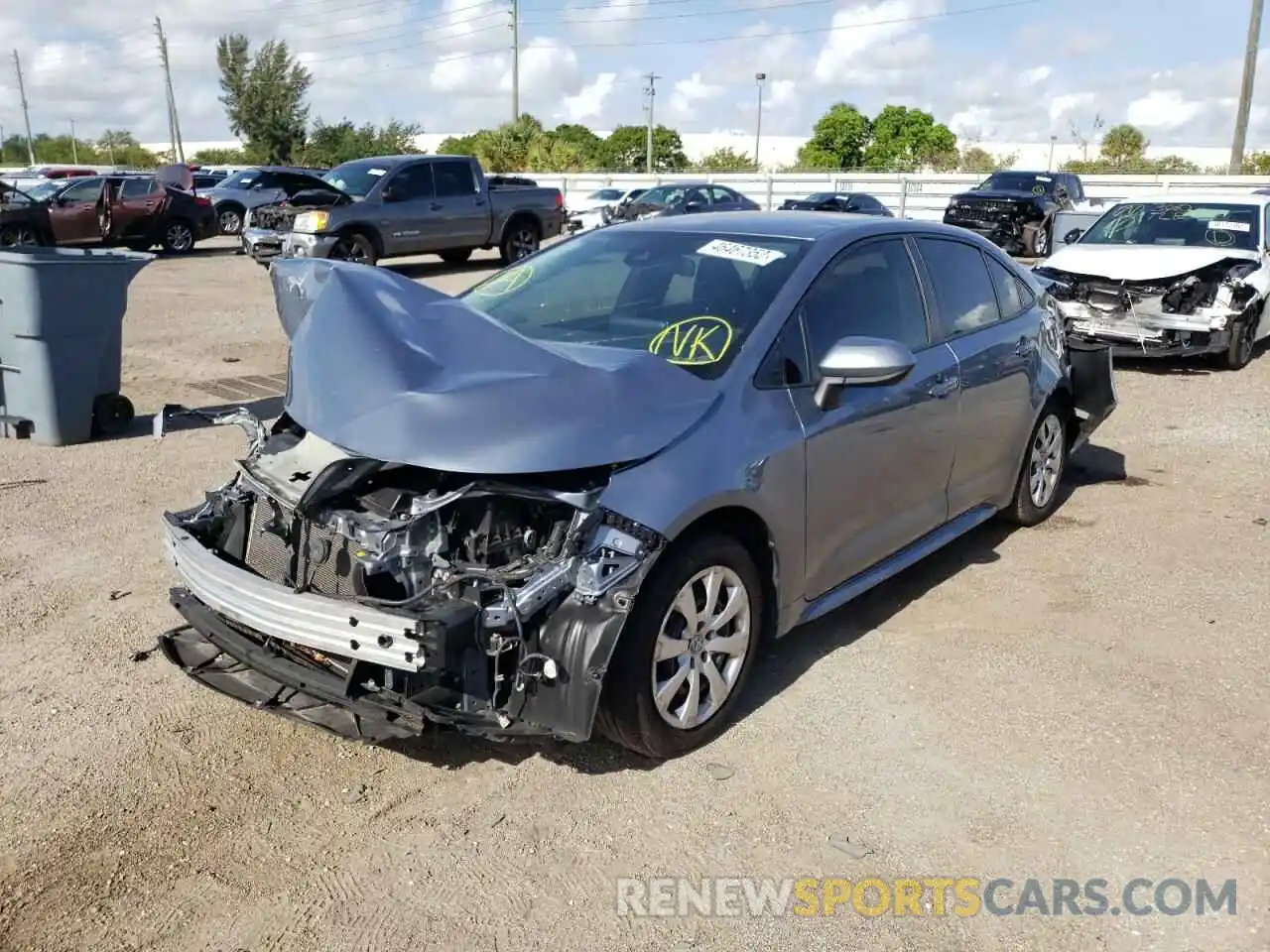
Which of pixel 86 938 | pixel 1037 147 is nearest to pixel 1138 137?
pixel 1037 147

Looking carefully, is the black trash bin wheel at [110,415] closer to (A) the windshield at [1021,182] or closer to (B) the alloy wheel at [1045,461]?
(B) the alloy wheel at [1045,461]

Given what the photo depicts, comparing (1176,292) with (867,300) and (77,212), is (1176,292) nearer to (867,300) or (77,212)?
(867,300)

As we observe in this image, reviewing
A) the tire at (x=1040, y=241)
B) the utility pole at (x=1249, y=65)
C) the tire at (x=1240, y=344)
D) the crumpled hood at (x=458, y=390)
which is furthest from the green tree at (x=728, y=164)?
the crumpled hood at (x=458, y=390)

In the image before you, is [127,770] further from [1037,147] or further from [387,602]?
[1037,147]

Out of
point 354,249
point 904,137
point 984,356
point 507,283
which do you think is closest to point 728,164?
point 904,137

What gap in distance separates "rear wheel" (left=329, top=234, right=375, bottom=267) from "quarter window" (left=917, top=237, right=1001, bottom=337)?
12298mm

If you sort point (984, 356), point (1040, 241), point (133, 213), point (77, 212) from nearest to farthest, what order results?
point (984, 356), point (77, 212), point (133, 213), point (1040, 241)

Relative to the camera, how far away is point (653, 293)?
4.26 metres

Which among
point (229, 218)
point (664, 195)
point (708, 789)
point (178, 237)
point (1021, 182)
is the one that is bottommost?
point (708, 789)

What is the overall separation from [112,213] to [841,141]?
6721cm

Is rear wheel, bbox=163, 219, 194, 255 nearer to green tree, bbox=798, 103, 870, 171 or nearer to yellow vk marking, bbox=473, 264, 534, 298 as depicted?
yellow vk marking, bbox=473, 264, 534, 298

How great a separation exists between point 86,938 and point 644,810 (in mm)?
1535

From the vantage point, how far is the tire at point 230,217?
2559 cm

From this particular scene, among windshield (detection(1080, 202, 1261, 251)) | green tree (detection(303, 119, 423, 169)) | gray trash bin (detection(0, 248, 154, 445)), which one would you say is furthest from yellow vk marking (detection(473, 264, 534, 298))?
green tree (detection(303, 119, 423, 169))
